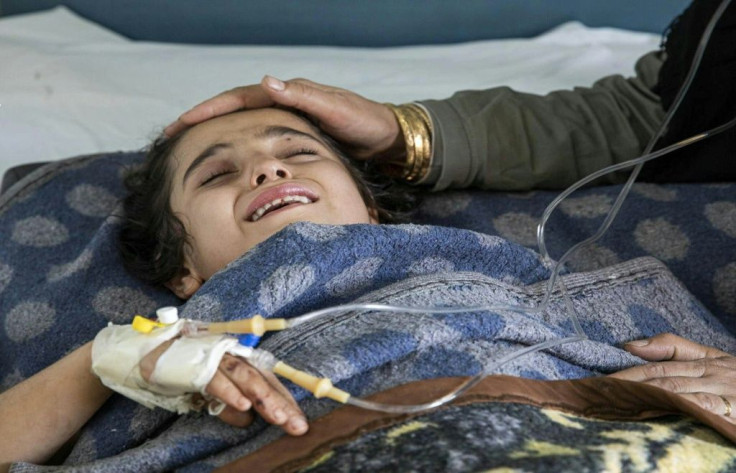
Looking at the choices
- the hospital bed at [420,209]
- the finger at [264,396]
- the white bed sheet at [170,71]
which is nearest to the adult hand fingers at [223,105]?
the hospital bed at [420,209]

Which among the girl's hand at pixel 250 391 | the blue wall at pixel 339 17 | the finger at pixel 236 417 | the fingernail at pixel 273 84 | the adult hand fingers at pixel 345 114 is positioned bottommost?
the finger at pixel 236 417

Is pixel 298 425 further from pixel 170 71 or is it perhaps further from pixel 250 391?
pixel 170 71

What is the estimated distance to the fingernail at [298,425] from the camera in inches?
30.2

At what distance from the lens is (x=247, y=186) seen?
1.15m

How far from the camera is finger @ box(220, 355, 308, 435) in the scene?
752 millimetres

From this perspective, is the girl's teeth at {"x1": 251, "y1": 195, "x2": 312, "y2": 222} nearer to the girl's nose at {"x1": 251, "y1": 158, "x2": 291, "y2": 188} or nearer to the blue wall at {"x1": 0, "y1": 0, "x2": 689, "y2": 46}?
the girl's nose at {"x1": 251, "y1": 158, "x2": 291, "y2": 188}

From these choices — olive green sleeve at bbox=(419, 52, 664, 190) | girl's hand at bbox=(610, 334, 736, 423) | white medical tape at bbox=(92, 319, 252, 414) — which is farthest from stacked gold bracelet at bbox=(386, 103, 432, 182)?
white medical tape at bbox=(92, 319, 252, 414)

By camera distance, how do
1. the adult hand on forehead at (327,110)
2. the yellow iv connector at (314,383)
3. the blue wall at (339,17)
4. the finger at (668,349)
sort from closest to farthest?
the yellow iv connector at (314,383), the finger at (668,349), the adult hand on forehead at (327,110), the blue wall at (339,17)

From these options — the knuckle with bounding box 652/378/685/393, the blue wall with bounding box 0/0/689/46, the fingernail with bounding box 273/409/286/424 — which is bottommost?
the knuckle with bounding box 652/378/685/393

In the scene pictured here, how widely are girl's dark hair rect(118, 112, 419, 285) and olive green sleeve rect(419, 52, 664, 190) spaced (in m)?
0.09

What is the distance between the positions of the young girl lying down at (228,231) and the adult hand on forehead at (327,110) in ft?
0.08

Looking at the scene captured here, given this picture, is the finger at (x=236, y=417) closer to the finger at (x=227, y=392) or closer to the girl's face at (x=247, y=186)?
the finger at (x=227, y=392)

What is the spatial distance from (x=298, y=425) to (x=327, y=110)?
2.27 feet

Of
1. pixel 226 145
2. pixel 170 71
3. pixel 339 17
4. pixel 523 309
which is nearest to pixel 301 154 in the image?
pixel 226 145
